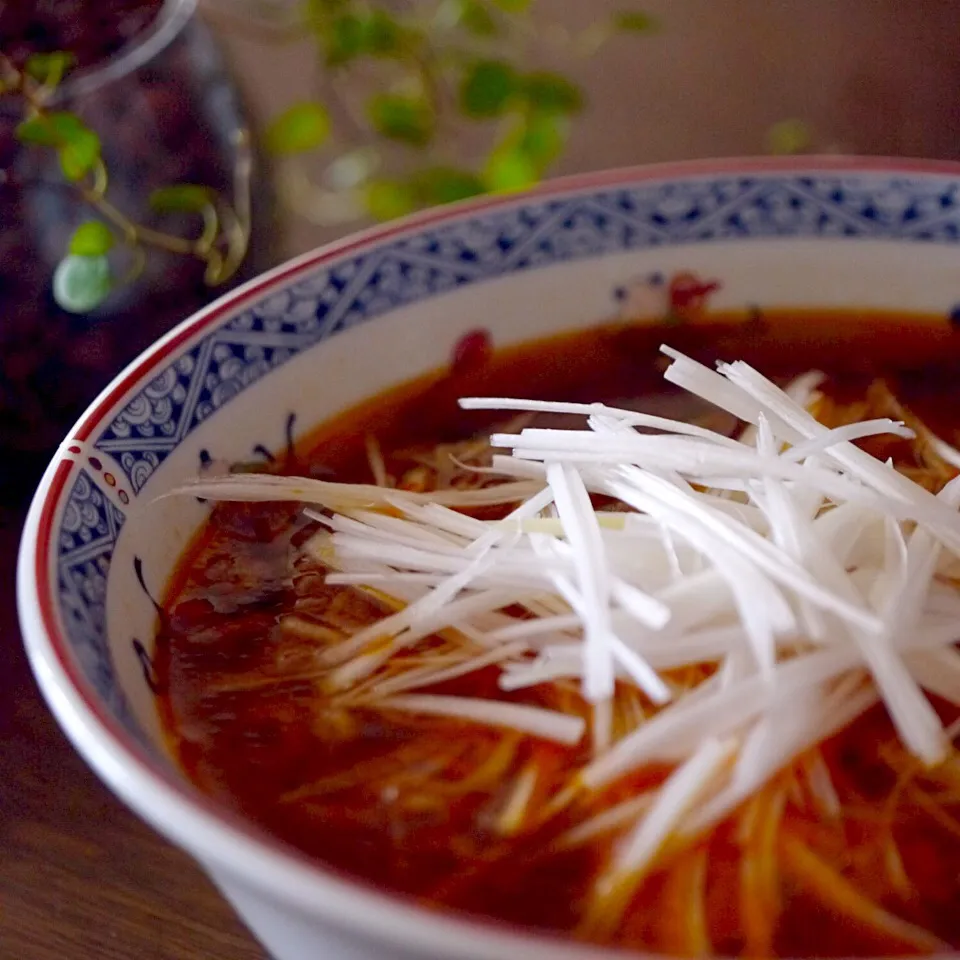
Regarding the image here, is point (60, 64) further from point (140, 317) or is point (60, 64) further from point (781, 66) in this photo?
point (781, 66)

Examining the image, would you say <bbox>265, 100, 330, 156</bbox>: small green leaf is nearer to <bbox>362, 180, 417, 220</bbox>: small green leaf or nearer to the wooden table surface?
<bbox>362, 180, 417, 220</bbox>: small green leaf

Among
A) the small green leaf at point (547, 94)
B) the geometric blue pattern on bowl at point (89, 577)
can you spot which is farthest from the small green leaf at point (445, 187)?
the geometric blue pattern on bowl at point (89, 577)

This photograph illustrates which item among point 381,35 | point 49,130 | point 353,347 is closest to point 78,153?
point 49,130

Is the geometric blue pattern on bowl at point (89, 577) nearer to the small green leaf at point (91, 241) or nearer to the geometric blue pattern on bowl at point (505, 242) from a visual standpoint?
the geometric blue pattern on bowl at point (505, 242)

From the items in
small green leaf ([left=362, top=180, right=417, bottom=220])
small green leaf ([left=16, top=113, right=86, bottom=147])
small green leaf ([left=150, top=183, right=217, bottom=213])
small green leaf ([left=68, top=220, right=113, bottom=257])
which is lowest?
small green leaf ([left=68, top=220, right=113, bottom=257])

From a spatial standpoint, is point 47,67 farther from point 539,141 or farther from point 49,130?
point 539,141

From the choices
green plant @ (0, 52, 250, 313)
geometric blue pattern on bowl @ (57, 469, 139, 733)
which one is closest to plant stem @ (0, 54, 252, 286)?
green plant @ (0, 52, 250, 313)

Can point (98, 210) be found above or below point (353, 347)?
above
